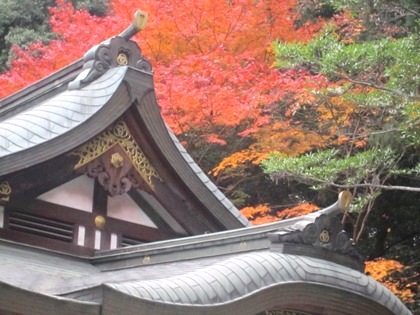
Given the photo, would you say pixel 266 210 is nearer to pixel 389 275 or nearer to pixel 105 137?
pixel 389 275

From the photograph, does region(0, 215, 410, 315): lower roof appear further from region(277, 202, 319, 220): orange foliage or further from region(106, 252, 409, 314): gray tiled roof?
region(277, 202, 319, 220): orange foliage

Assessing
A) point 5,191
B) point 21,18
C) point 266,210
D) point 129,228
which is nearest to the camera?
point 5,191

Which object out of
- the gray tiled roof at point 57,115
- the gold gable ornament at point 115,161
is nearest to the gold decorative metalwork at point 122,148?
the gold gable ornament at point 115,161

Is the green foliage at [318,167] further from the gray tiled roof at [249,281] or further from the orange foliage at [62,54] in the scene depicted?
the orange foliage at [62,54]

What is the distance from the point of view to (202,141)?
16.2 m

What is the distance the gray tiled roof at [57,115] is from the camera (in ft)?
19.9

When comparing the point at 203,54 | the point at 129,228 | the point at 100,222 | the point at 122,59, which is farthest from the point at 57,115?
the point at 203,54

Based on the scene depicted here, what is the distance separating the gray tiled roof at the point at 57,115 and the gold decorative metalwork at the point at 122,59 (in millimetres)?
82

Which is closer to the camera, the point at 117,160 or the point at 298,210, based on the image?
the point at 117,160

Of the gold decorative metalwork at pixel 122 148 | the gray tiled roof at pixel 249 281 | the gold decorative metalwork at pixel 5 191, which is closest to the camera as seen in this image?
the gray tiled roof at pixel 249 281

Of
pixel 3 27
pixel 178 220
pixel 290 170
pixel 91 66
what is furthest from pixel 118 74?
pixel 3 27

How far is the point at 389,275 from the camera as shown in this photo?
14.9 metres

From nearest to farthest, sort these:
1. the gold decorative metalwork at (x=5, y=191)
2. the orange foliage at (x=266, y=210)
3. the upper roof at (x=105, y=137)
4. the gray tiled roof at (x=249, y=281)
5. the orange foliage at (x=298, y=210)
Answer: the gray tiled roof at (x=249, y=281), the gold decorative metalwork at (x=5, y=191), the upper roof at (x=105, y=137), the orange foliage at (x=266, y=210), the orange foliage at (x=298, y=210)

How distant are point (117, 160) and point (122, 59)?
0.88m
